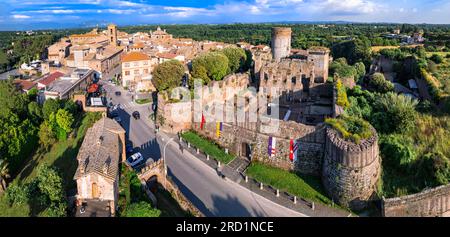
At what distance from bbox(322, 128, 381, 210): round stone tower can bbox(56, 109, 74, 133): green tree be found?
76.5 feet

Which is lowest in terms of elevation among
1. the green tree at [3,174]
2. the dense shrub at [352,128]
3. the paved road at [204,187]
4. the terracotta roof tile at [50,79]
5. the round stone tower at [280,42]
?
the green tree at [3,174]

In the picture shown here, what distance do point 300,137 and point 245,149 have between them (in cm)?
424

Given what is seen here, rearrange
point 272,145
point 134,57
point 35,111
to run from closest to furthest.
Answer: point 272,145
point 35,111
point 134,57

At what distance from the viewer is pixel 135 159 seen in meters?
22.8

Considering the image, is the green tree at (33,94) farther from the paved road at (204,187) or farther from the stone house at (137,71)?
the paved road at (204,187)

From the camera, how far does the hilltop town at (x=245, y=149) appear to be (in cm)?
1759

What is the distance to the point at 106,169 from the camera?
680 inches

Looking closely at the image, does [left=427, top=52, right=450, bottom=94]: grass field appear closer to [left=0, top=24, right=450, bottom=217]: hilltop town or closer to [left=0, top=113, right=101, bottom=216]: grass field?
[left=0, top=24, right=450, bottom=217]: hilltop town

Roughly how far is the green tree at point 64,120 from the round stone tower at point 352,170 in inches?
918

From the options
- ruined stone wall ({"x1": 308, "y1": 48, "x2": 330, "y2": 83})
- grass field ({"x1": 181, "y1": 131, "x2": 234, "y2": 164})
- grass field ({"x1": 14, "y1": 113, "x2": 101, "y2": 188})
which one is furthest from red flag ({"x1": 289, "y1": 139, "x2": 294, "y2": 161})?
ruined stone wall ({"x1": 308, "y1": 48, "x2": 330, "y2": 83})

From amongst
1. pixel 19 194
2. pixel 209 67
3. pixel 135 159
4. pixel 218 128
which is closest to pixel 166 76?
pixel 209 67

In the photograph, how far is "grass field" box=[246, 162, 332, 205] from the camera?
19.0m

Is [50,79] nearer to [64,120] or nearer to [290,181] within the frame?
[64,120]

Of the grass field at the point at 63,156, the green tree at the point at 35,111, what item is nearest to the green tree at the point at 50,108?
the green tree at the point at 35,111
